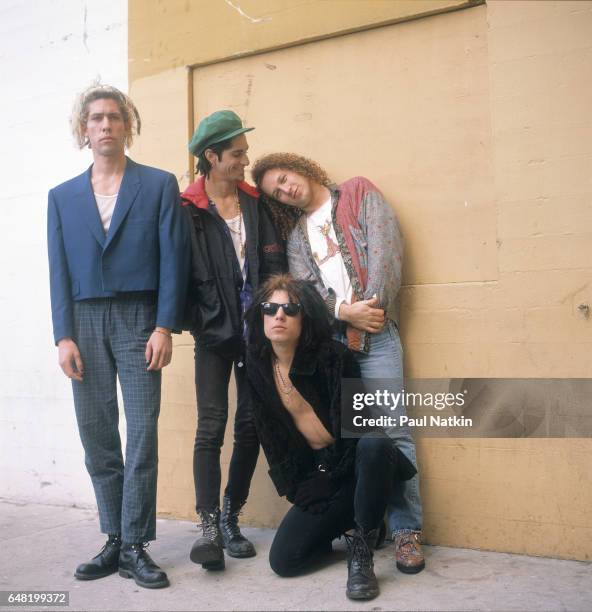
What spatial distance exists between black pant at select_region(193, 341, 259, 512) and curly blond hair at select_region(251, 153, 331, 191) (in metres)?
0.94

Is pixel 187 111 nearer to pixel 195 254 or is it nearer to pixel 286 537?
pixel 195 254

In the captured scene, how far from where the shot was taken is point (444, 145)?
3797 millimetres

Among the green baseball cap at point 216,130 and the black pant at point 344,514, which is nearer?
the black pant at point 344,514

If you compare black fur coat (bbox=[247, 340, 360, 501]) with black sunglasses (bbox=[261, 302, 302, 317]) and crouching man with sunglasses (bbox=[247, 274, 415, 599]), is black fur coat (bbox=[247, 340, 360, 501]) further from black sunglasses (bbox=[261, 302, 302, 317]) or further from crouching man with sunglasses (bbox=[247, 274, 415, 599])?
black sunglasses (bbox=[261, 302, 302, 317])

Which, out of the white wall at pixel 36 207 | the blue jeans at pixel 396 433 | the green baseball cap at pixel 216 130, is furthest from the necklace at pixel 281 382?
the white wall at pixel 36 207

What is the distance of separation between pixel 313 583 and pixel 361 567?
0.27 meters

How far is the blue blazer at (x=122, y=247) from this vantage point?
3.41 m

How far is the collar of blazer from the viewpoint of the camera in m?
3.42

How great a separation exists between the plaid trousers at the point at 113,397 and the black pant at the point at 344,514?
610mm

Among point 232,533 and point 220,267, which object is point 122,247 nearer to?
point 220,267

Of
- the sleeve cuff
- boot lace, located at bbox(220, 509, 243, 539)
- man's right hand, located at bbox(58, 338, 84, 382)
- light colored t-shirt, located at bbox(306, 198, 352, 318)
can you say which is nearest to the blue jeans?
the sleeve cuff

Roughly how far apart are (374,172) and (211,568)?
6.95 feet

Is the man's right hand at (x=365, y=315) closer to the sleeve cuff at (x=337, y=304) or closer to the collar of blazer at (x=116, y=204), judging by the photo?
the sleeve cuff at (x=337, y=304)

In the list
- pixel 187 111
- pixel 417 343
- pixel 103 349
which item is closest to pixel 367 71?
pixel 187 111
